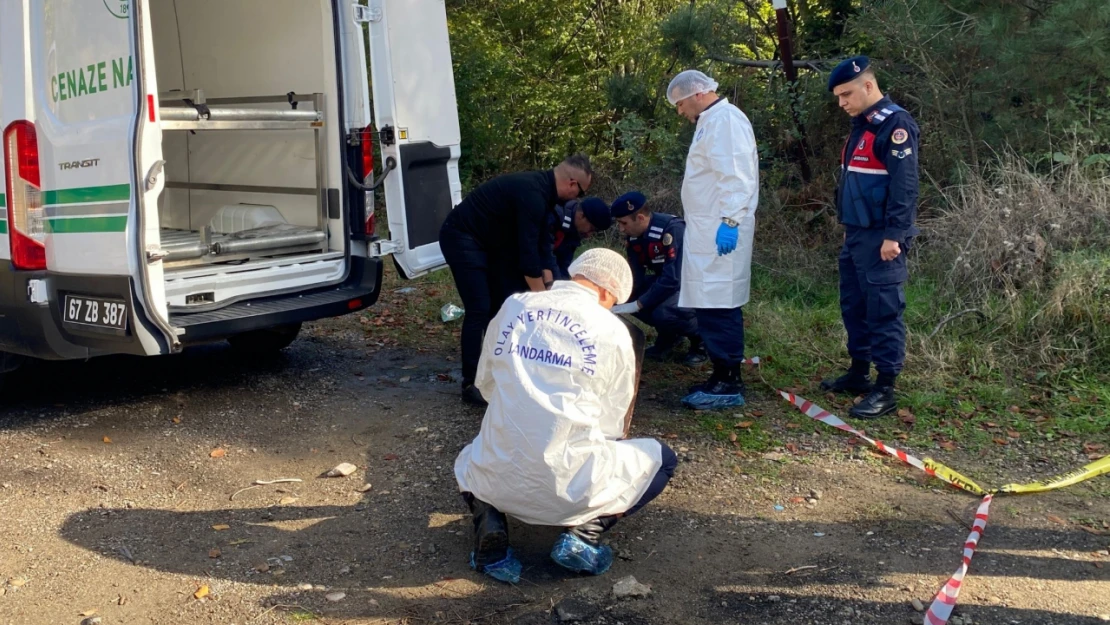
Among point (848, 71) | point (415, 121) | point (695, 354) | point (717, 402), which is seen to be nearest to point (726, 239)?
point (717, 402)

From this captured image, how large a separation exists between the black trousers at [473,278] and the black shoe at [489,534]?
192 cm

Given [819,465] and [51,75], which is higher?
[51,75]

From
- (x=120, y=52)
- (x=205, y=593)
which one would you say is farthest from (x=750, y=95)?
(x=205, y=593)

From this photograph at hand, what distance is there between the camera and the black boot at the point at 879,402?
195 inches

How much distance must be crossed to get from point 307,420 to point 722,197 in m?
2.49

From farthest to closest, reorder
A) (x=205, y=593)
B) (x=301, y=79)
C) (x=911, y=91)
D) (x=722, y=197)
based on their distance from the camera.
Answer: (x=911, y=91) → (x=301, y=79) → (x=722, y=197) → (x=205, y=593)

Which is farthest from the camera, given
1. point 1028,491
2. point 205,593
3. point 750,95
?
point 750,95

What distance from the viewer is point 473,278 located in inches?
208

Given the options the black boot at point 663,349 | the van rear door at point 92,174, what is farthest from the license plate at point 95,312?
the black boot at point 663,349

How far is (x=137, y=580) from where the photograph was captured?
3482mm

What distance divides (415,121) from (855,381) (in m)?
2.82

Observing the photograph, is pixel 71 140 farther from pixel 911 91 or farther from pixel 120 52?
pixel 911 91

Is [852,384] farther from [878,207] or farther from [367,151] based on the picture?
[367,151]

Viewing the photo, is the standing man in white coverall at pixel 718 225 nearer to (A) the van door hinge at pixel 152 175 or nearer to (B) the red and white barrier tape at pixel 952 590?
(B) the red and white barrier tape at pixel 952 590
